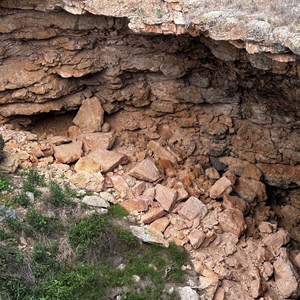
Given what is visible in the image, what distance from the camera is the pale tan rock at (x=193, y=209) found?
12039 mm

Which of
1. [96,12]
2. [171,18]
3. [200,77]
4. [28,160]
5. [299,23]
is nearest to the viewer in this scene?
[299,23]

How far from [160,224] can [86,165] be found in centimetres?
226

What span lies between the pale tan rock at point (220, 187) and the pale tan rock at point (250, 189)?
2.22 ft

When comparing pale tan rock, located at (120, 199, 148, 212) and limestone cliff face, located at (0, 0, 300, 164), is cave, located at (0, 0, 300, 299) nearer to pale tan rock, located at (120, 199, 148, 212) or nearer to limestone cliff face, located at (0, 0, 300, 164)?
limestone cliff face, located at (0, 0, 300, 164)

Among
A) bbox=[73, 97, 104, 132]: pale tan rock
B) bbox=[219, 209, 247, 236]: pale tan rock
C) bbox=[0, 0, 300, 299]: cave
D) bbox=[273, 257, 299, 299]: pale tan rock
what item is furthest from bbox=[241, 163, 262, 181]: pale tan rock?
bbox=[73, 97, 104, 132]: pale tan rock

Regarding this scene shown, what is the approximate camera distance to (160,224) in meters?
11.8

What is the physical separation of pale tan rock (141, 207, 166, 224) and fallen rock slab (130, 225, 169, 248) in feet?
0.85

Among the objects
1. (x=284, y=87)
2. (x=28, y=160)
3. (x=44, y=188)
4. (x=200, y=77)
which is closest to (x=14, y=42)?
(x=28, y=160)

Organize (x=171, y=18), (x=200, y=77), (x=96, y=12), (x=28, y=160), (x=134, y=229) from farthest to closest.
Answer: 1. (x=200, y=77)
2. (x=28, y=160)
3. (x=134, y=229)
4. (x=96, y=12)
5. (x=171, y=18)

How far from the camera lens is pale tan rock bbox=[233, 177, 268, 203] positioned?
13.8 meters

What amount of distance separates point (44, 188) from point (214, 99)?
4901mm

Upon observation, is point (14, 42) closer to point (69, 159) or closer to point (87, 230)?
point (69, 159)

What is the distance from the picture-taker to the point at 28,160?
12.5m

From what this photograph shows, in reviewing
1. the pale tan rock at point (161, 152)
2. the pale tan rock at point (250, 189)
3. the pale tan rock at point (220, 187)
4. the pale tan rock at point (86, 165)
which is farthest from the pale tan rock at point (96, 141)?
the pale tan rock at point (250, 189)
